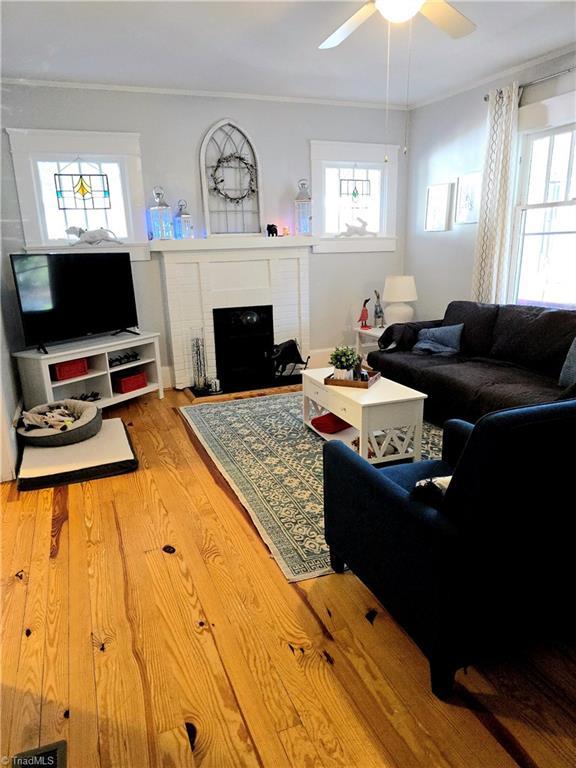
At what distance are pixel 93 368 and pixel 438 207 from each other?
12.4ft

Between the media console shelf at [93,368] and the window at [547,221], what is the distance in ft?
11.1

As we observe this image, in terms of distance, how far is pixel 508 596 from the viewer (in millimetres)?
1440

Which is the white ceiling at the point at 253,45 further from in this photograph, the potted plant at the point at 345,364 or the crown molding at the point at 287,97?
the potted plant at the point at 345,364

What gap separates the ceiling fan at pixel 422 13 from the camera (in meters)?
2.37

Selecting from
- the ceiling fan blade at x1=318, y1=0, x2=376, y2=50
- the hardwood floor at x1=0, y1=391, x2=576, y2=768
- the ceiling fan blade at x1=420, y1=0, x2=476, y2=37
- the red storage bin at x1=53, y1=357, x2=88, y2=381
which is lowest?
the hardwood floor at x1=0, y1=391, x2=576, y2=768

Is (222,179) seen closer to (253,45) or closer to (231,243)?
(231,243)

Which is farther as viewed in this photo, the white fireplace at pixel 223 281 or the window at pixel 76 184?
the white fireplace at pixel 223 281

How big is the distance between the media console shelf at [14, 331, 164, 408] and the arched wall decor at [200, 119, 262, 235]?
1.36 m

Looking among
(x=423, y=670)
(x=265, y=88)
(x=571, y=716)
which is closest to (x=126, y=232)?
(x=265, y=88)

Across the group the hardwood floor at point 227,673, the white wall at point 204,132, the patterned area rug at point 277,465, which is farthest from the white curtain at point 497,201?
the hardwood floor at point 227,673

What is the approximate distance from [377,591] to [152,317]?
150 inches

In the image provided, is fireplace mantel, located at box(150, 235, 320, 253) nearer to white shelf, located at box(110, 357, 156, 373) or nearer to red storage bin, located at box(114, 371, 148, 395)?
white shelf, located at box(110, 357, 156, 373)

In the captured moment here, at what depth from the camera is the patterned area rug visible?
2.31 m

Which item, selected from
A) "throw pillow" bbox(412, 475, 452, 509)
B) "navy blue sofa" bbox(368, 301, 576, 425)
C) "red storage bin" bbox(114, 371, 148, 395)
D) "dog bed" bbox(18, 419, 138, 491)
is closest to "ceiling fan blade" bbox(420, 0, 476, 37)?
"navy blue sofa" bbox(368, 301, 576, 425)
